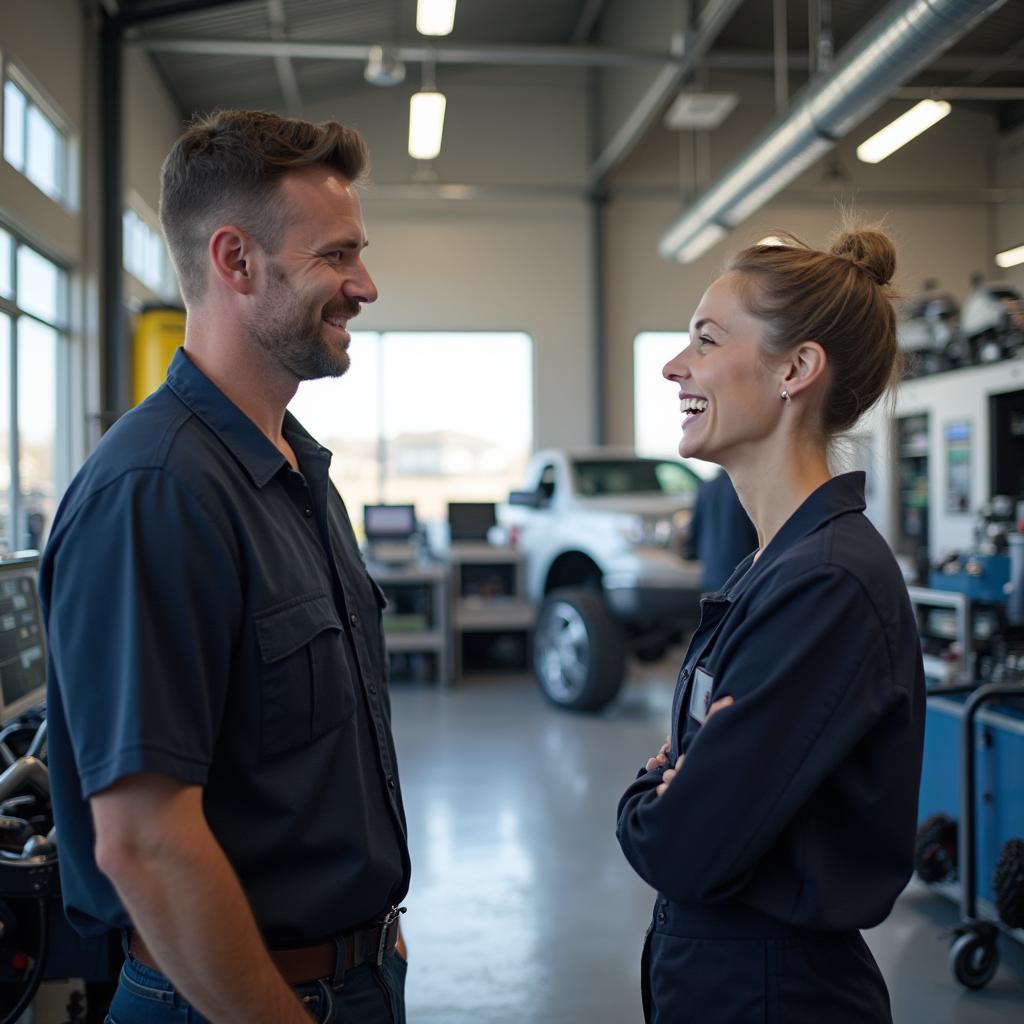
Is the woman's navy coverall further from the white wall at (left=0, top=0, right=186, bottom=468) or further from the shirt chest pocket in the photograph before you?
the white wall at (left=0, top=0, right=186, bottom=468)

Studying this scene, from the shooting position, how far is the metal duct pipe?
224 inches

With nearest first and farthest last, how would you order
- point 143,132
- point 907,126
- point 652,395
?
point 907,126
point 143,132
point 652,395

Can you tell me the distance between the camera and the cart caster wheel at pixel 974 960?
3539 millimetres

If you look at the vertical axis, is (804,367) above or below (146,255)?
below

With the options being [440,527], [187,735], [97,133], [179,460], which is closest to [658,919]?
[187,735]

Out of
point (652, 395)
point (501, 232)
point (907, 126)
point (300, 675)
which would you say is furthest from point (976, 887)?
point (501, 232)

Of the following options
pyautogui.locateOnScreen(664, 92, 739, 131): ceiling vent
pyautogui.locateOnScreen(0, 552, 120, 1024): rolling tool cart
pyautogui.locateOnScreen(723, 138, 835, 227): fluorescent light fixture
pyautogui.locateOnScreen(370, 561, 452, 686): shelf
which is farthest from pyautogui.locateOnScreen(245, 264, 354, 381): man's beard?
pyautogui.locateOnScreen(664, 92, 739, 131): ceiling vent

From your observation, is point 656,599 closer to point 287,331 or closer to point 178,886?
point 287,331

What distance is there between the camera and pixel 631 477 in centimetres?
929

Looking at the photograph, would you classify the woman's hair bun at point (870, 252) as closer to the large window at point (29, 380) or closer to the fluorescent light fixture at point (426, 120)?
the large window at point (29, 380)

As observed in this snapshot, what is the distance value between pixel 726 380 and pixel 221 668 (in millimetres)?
861

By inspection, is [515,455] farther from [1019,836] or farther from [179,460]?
[179,460]

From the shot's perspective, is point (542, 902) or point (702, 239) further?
point (702, 239)

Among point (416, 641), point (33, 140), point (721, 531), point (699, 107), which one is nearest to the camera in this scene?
point (721, 531)
